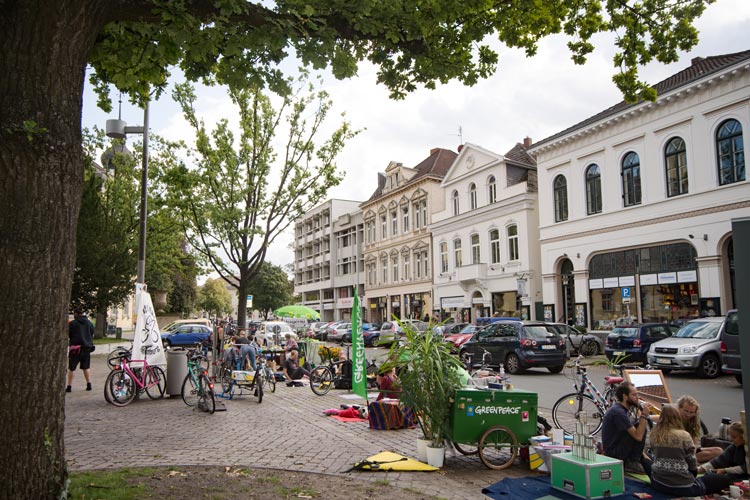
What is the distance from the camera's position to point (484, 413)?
7461mm

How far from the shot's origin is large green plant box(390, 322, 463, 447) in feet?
Result: 24.5

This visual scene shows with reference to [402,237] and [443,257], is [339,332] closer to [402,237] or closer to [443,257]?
[443,257]

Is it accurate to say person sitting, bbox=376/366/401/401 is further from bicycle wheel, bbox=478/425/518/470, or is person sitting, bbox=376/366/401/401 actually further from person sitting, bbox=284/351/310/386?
person sitting, bbox=284/351/310/386

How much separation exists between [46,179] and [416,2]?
13.8 ft

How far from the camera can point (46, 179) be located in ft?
15.8

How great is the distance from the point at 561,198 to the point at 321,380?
23058mm

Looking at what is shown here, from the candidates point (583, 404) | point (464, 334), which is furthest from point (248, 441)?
point (464, 334)

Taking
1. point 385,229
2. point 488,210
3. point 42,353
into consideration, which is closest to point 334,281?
point 385,229

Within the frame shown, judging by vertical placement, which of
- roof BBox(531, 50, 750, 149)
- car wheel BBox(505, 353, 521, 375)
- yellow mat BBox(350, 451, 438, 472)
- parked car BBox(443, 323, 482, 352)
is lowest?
yellow mat BBox(350, 451, 438, 472)

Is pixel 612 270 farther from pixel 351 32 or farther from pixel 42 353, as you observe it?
pixel 42 353

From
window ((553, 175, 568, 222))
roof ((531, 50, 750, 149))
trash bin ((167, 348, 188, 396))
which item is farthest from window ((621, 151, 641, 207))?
trash bin ((167, 348, 188, 396))

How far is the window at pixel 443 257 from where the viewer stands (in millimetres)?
45312

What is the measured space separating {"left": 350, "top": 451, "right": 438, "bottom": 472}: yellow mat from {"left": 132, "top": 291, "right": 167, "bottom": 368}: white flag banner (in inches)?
307

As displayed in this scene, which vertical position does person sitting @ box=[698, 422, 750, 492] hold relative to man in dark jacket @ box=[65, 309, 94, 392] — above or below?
below
